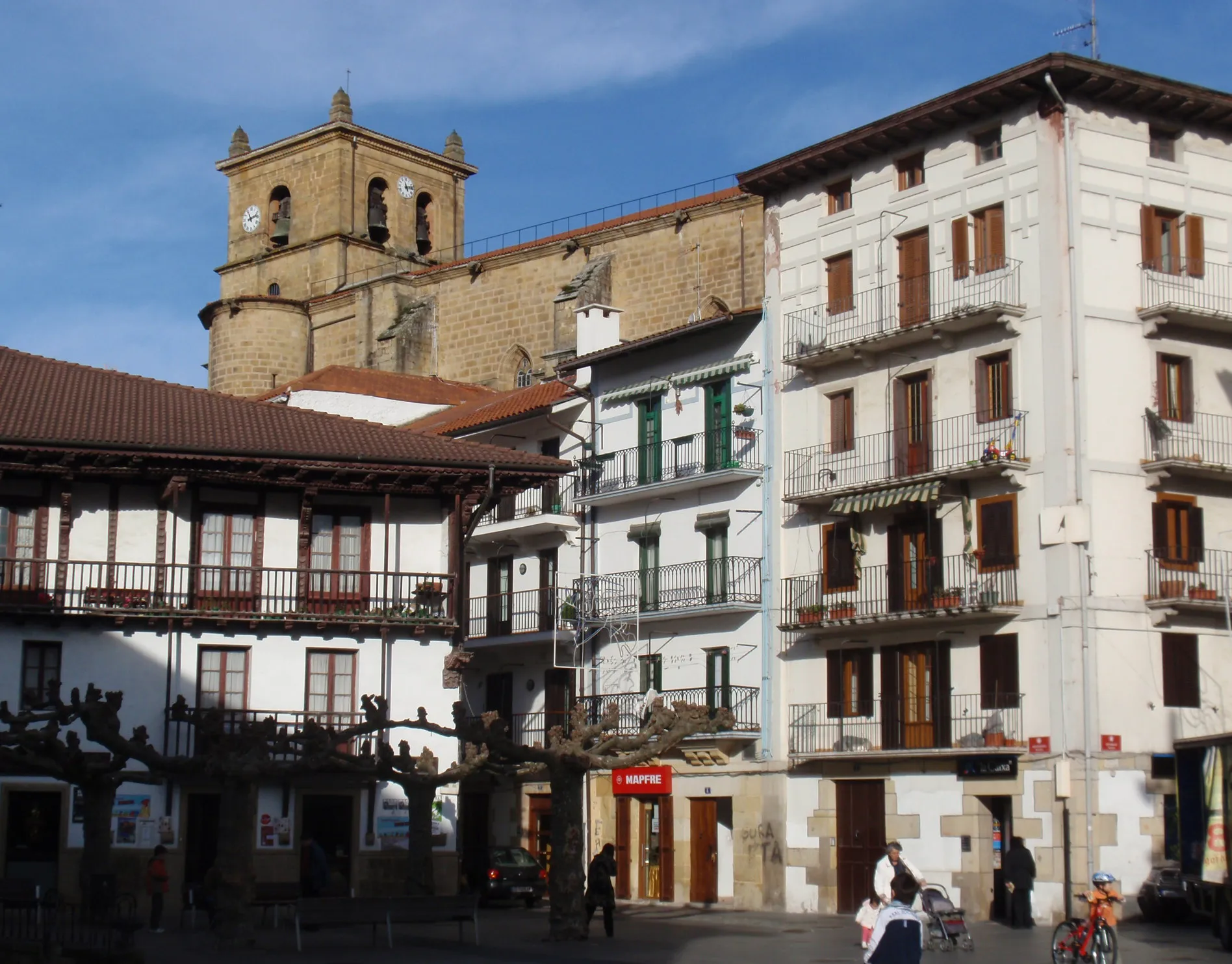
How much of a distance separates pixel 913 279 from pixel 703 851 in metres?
13.6

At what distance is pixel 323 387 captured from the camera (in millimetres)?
61188

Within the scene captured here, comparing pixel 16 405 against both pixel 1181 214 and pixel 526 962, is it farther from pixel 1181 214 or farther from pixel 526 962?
pixel 1181 214

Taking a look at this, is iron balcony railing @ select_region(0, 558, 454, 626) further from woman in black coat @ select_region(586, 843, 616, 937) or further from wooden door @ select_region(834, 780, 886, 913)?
wooden door @ select_region(834, 780, 886, 913)

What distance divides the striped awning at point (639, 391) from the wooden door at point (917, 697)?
1028 cm

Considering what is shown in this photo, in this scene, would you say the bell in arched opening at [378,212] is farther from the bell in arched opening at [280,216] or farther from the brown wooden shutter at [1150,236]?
the brown wooden shutter at [1150,236]

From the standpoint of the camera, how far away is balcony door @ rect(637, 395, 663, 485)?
45.3 metres

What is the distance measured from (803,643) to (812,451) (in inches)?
166

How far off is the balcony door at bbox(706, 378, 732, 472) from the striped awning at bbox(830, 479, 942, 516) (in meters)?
3.87

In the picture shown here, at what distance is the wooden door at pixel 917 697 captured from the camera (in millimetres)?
37344

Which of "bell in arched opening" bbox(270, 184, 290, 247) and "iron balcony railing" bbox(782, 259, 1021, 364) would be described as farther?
"bell in arched opening" bbox(270, 184, 290, 247)

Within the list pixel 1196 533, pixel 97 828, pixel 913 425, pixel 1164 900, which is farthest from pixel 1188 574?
pixel 97 828

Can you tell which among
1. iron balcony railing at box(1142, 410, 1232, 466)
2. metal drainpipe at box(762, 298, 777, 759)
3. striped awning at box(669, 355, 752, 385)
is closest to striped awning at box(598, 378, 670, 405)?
striped awning at box(669, 355, 752, 385)

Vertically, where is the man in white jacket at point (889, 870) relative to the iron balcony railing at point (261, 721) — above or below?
below

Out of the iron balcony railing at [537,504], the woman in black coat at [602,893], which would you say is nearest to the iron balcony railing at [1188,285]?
the woman in black coat at [602,893]
